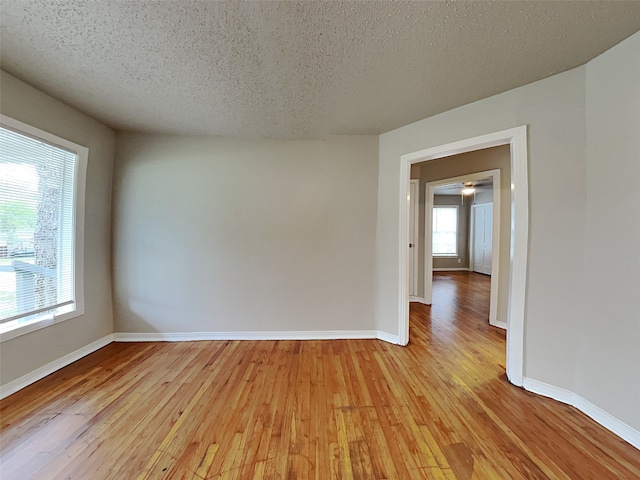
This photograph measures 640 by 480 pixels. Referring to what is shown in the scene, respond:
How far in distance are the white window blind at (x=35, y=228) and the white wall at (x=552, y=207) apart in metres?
3.75

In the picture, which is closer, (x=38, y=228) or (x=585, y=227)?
(x=585, y=227)

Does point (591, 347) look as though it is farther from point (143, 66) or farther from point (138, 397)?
point (143, 66)

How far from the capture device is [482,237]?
7910mm

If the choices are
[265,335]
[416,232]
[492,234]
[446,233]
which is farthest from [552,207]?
[446,233]

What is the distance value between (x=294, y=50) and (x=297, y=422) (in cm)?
235

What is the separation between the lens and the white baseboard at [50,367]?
1.84 m

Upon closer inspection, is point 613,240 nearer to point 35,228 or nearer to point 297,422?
point 297,422

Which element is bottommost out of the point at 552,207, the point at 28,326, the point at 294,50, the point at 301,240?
the point at 28,326

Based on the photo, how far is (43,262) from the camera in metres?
2.12

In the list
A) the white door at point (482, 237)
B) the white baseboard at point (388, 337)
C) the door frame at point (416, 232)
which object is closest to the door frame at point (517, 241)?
the white baseboard at point (388, 337)

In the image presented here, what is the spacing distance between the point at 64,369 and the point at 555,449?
3708 mm

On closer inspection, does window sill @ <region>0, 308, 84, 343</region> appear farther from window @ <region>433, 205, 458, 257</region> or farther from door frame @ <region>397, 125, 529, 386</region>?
window @ <region>433, 205, 458, 257</region>

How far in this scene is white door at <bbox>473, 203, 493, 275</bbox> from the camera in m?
7.58

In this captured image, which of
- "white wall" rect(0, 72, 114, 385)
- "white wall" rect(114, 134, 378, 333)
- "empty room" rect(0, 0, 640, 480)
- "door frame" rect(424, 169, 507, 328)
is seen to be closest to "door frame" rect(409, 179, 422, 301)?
"door frame" rect(424, 169, 507, 328)
